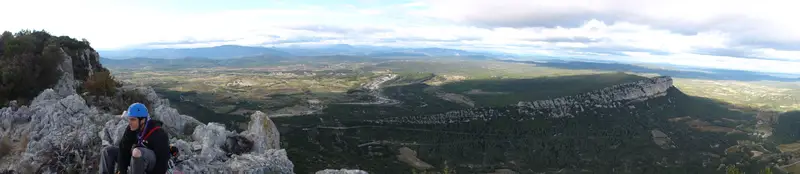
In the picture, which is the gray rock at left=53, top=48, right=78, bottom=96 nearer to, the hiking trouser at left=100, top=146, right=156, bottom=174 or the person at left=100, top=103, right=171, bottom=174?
the hiking trouser at left=100, top=146, right=156, bottom=174

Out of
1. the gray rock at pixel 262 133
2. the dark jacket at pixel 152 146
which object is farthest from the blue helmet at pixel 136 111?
the gray rock at pixel 262 133

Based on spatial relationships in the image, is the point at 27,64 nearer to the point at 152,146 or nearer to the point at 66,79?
the point at 66,79

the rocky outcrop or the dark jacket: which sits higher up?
the dark jacket

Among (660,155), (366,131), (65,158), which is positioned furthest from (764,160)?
(65,158)

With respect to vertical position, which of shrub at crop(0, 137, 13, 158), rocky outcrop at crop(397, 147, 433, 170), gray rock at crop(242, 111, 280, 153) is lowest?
rocky outcrop at crop(397, 147, 433, 170)

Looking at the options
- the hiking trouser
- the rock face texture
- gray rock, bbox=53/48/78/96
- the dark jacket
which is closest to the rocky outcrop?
the rock face texture
